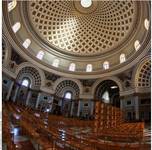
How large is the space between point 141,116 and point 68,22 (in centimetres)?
1624

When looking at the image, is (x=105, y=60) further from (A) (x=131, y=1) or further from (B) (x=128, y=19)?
(A) (x=131, y=1)

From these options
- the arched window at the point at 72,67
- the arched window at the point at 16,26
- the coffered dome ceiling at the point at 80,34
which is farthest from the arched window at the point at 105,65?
the arched window at the point at 16,26

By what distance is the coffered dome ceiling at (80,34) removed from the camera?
26.7 metres

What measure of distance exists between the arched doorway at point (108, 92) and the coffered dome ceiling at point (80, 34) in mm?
1780

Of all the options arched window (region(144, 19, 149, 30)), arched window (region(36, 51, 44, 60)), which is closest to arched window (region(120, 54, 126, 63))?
arched window (region(144, 19, 149, 30))

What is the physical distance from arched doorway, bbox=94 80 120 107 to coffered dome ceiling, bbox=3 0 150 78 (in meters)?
1.78

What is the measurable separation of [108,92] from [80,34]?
9978 millimetres

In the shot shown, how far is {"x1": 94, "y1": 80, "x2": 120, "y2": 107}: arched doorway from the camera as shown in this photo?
3042 centimetres

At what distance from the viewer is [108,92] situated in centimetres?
3350

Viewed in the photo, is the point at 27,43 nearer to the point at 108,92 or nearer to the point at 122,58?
the point at 122,58

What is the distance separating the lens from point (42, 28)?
29.8 meters

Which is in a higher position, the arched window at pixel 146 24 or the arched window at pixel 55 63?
the arched window at pixel 146 24

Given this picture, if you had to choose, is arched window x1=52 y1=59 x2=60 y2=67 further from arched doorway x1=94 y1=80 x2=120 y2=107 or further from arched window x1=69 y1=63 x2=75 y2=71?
arched doorway x1=94 y1=80 x2=120 y2=107

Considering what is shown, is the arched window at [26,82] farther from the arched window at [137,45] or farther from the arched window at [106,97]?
the arched window at [137,45]
